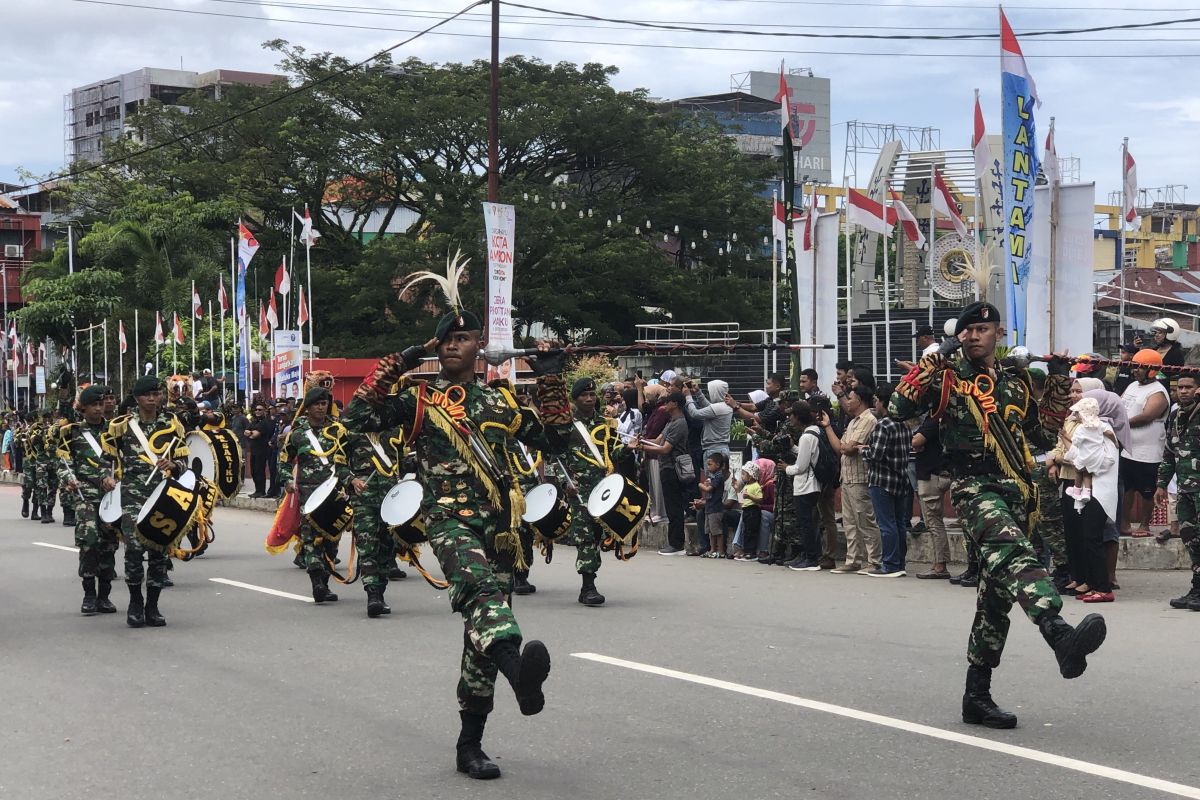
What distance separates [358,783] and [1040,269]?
44.3 feet

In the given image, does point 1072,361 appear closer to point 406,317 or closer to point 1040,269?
point 1040,269

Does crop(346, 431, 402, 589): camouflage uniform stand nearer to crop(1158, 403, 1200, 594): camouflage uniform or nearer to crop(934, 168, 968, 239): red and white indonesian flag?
crop(1158, 403, 1200, 594): camouflage uniform

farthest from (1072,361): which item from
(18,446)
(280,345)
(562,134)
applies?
(562,134)

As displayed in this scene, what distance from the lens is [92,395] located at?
42.7 ft

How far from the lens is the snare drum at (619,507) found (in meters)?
12.2

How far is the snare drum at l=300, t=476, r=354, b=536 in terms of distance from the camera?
505 inches

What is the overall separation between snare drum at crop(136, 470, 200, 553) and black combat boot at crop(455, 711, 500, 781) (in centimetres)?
510

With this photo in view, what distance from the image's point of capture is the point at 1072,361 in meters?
7.79

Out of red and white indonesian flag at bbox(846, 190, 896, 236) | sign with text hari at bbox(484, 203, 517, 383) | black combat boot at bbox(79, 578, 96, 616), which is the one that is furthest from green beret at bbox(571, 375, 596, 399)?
red and white indonesian flag at bbox(846, 190, 896, 236)

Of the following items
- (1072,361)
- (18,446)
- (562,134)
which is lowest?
(18,446)

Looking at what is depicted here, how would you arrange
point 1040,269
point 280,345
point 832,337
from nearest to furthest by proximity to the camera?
point 1040,269 < point 832,337 < point 280,345

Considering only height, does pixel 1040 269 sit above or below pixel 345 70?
below

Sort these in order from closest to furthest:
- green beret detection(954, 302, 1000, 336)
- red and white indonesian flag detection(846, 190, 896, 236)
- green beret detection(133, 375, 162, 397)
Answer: green beret detection(954, 302, 1000, 336) → green beret detection(133, 375, 162, 397) → red and white indonesian flag detection(846, 190, 896, 236)

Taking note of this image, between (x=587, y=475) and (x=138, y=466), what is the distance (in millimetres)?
3683
